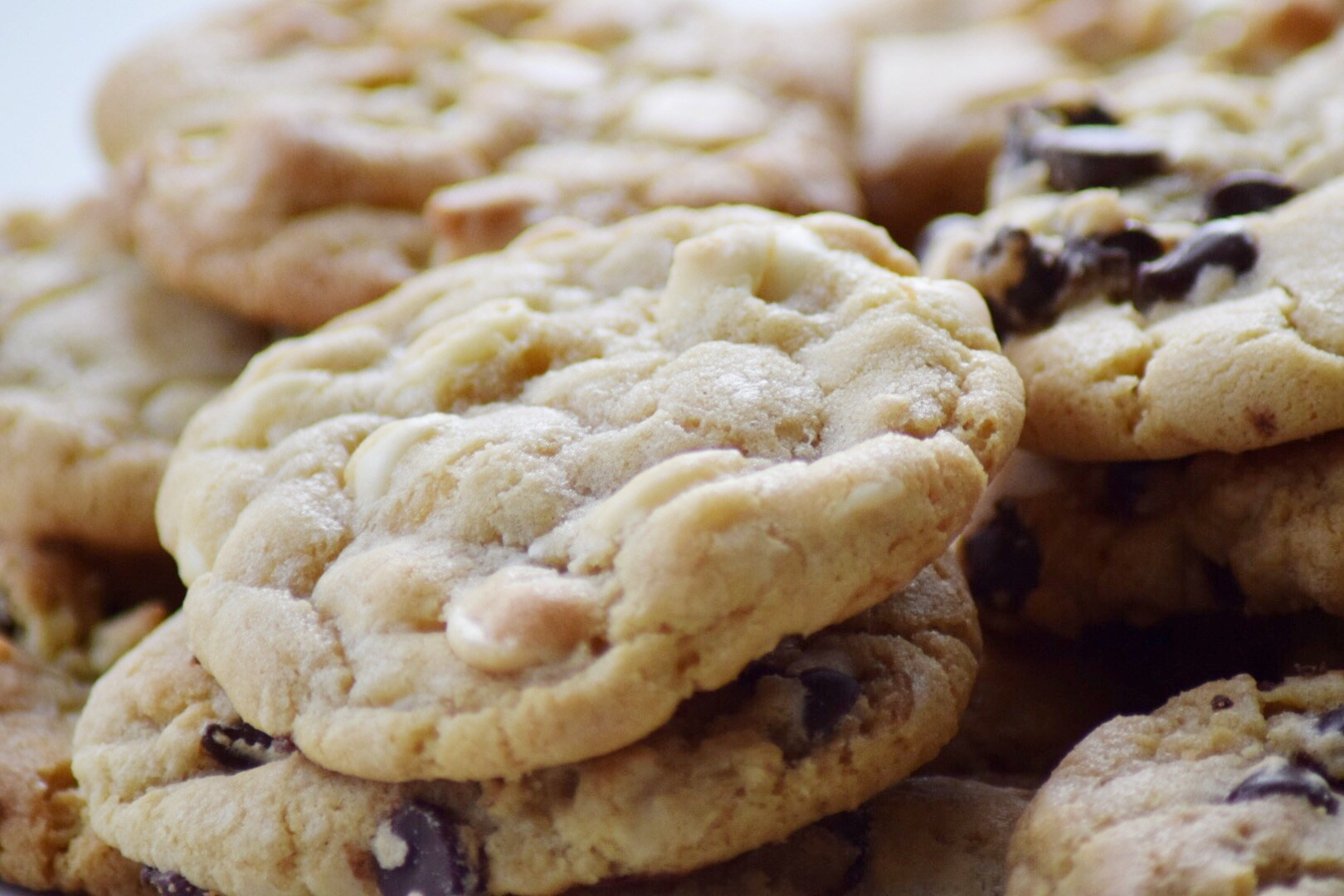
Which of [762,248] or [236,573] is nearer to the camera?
[236,573]

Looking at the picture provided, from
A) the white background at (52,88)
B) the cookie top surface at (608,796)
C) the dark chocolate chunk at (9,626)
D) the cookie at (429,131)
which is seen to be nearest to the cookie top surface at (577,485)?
the cookie top surface at (608,796)

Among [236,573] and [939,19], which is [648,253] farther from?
[939,19]

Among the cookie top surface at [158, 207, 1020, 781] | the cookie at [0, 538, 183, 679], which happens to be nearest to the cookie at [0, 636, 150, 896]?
the cookie at [0, 538, 183, 679]

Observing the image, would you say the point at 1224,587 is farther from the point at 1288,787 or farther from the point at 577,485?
the point at 577,485

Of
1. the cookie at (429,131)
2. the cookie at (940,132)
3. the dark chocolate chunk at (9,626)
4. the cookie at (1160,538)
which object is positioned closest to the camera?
the cookie at (1160,538)

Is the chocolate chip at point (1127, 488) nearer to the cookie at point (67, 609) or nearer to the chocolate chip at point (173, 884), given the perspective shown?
the chocolate chip at point (173, 884)

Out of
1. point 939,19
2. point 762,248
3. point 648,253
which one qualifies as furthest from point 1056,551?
point 939,19

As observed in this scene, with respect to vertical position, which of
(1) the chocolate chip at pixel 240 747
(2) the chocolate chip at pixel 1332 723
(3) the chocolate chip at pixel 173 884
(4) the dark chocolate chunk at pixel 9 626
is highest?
(2) the chocolate chip at pixel 1332 723
